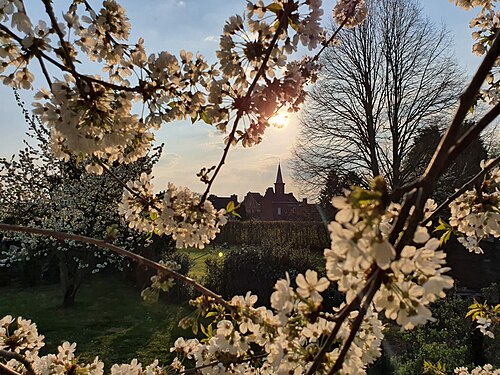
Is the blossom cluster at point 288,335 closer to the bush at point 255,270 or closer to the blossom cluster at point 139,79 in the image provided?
the blossom cluster at point 139,79

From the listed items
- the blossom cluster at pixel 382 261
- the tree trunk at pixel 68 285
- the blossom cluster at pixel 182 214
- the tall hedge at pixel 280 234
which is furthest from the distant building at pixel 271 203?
the blossom cluster at pixel 382 261

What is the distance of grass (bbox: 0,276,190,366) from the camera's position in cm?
655

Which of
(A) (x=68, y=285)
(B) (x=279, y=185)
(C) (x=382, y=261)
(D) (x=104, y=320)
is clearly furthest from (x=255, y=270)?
(B) (x=279, y=185)

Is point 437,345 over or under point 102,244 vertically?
under

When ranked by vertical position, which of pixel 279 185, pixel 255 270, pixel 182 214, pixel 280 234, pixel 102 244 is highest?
pixel 279 185

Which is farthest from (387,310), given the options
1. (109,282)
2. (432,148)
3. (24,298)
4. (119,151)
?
(432,148)

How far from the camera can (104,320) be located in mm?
8203

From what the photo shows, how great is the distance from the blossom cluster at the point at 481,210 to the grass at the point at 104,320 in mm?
4547

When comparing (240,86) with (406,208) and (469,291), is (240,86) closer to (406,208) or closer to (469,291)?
(406,208)

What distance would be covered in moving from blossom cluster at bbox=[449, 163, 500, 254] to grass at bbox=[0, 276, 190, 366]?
4547 mm

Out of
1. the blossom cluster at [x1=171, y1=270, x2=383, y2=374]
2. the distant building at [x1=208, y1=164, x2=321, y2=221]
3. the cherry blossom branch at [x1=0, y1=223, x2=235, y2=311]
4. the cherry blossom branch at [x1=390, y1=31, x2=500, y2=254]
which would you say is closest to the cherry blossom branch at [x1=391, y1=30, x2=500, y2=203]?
the cherry blossom branch at [x1=390, y1=31, x2=500, y2=254]

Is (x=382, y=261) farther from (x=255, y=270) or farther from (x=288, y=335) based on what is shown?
(x=255, y=270)

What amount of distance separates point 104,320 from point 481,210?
8.10 m

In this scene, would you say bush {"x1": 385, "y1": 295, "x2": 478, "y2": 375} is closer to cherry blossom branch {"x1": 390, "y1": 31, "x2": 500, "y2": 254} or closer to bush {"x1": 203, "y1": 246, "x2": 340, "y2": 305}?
bush {"x1": 203, "y1": 246, "x2": 340, "y2": 305}
